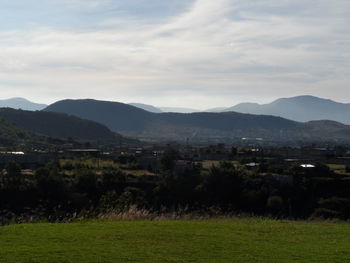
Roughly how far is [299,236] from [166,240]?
7.93 ft

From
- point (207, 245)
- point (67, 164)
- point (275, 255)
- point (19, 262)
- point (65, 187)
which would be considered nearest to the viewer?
point (19, 262)

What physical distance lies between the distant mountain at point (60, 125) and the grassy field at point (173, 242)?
113590mm

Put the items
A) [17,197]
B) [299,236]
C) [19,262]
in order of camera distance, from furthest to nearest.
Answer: [17,197]
[299,236]
[19,262]

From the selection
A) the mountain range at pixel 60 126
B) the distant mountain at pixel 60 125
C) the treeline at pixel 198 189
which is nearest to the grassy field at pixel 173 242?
the treeline at pixel 198 189

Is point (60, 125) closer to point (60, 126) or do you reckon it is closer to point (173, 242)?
point (60, 126)

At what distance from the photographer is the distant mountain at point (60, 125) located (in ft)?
413

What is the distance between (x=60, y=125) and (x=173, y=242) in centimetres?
12898

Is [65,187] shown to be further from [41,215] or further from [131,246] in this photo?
[131,246]

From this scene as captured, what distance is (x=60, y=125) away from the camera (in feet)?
442

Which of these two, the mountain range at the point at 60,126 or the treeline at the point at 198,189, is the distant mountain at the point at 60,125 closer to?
the mountain range at the point at 60,126

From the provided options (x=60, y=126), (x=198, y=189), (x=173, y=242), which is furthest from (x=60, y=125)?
(x=173, y=242)

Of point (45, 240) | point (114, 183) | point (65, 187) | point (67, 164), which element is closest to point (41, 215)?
point (45, 240)

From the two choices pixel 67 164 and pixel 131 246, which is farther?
pixel 67 164

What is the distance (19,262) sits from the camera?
691cm
